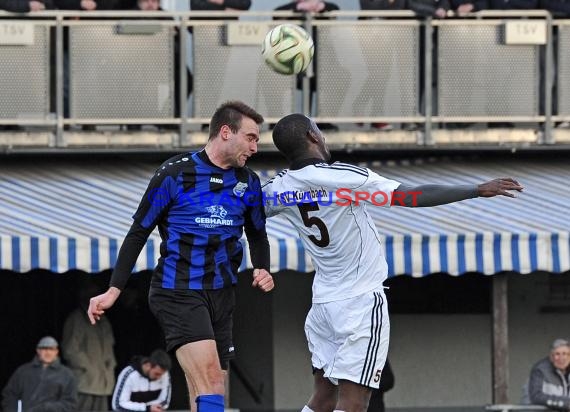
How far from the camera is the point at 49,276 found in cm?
1891

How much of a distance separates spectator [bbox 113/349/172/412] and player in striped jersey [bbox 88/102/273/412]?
641 centimetres

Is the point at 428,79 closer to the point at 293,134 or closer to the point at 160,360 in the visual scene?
the point at 160,360

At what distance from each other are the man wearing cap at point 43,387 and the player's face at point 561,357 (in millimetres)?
4350

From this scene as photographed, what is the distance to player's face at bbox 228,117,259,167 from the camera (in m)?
8.75

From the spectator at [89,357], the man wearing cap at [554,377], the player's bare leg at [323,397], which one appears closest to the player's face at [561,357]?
the man wearing cap at [554,377]

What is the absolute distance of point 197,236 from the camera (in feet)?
28.8

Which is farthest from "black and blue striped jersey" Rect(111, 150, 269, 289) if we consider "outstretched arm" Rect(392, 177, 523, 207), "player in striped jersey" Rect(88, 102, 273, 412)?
"outstretched arm" Rect(392, 177, 523, 207)

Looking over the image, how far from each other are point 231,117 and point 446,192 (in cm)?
117

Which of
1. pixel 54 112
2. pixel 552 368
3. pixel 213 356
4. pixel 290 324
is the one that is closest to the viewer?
pixel 213 356

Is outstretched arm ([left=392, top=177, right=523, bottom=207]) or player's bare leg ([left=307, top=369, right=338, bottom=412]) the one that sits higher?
outstretched arm ([left=392, top=177, right=523, bottom=207])

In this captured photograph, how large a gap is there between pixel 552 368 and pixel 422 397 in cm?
331

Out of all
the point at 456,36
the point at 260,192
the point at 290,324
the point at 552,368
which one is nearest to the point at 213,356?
the point at 260,192

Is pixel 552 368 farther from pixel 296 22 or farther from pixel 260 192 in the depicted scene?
pixel 260 192

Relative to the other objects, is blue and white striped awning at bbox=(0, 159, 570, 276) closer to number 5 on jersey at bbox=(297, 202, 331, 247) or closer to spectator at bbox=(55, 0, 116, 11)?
spectator at bbox=(55, 0, 116, 11)
